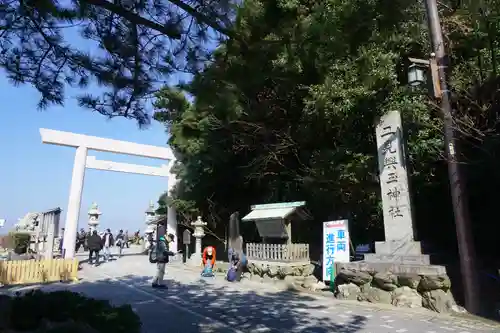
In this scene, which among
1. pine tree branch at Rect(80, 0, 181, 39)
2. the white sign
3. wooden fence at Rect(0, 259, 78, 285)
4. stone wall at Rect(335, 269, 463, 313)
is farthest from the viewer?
wooden fence at Rect(0, 259, 78, 285)

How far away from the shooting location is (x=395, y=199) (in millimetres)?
8344

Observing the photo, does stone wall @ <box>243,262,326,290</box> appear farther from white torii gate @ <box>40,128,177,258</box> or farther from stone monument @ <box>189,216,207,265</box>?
white torii gate @ <box>40,128,177,258</box>

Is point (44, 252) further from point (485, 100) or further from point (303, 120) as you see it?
point (485, 100)

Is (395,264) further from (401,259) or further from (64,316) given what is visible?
(64,316)

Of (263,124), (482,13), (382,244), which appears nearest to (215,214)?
(263,124)

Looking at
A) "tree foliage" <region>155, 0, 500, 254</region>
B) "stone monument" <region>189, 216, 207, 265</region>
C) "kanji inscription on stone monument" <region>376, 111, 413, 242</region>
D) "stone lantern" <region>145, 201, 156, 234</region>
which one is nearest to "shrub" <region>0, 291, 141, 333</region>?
"tree foliage" <region>155, 0, 500, 254</region>

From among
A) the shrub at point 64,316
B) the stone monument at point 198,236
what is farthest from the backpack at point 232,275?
the shrub at point 64,316

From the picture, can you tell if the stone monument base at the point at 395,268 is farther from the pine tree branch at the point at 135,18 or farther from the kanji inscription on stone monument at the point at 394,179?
the pine tree branch at the point at 135,18

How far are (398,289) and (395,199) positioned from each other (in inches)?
70.7

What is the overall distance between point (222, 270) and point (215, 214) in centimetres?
355

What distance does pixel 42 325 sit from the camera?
15.6ft

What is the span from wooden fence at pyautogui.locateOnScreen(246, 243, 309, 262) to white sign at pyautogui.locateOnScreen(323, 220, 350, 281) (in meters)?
1.39

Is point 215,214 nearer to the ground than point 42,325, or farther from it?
farther from it

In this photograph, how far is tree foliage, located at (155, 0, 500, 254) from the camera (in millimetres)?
4863
